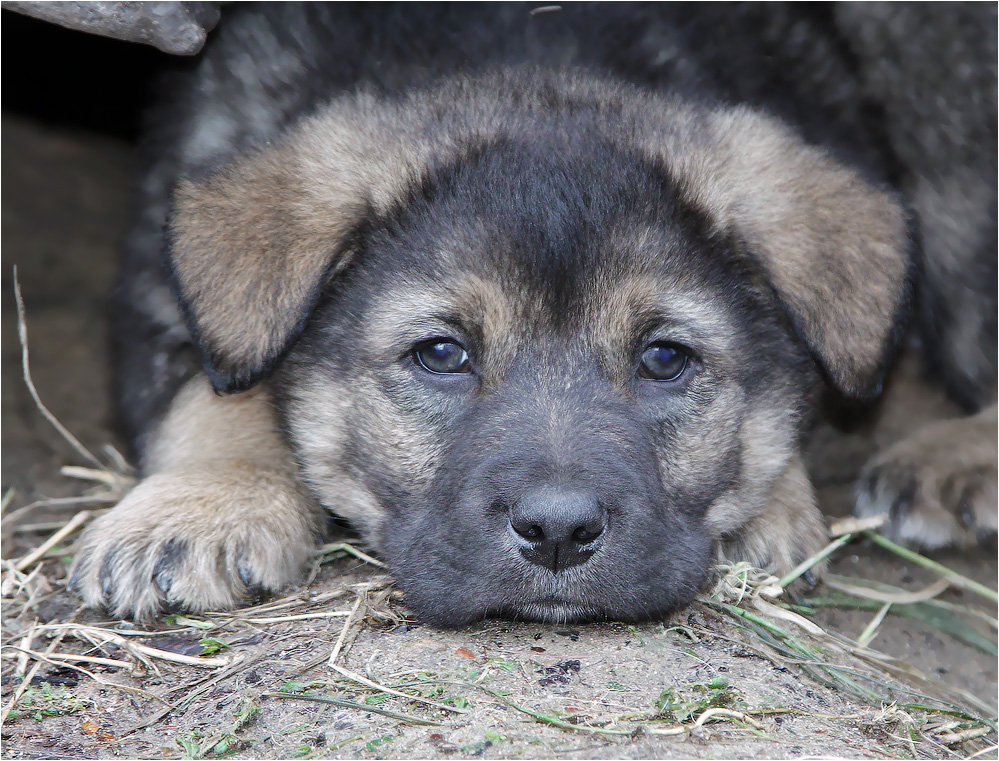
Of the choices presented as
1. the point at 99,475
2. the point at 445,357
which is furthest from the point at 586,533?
the point at 99,475

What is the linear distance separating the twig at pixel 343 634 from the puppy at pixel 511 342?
0.14 metres

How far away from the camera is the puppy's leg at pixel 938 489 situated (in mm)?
3725

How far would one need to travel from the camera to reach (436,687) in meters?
2.48

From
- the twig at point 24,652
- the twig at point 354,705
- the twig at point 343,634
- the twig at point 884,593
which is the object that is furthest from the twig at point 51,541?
the twig at point 884,593

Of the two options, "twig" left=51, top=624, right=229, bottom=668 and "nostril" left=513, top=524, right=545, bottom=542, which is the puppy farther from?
"twig" left=51, top=624, right=229, bottom=668

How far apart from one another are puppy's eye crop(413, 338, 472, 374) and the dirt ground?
0.61 metres

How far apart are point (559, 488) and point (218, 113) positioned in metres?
2.13

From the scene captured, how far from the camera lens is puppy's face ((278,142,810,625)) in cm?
271

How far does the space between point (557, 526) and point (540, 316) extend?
62 centimetres

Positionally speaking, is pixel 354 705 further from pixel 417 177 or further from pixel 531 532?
pixel 417 177

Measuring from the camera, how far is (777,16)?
14.2 ft

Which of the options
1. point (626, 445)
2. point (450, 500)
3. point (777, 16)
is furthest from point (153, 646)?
point (777, 16)

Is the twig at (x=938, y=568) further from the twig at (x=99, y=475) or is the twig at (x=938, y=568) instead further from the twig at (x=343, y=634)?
the twig at (x=99, y=475)

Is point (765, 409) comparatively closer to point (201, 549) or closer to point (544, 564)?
point (544, 564)
